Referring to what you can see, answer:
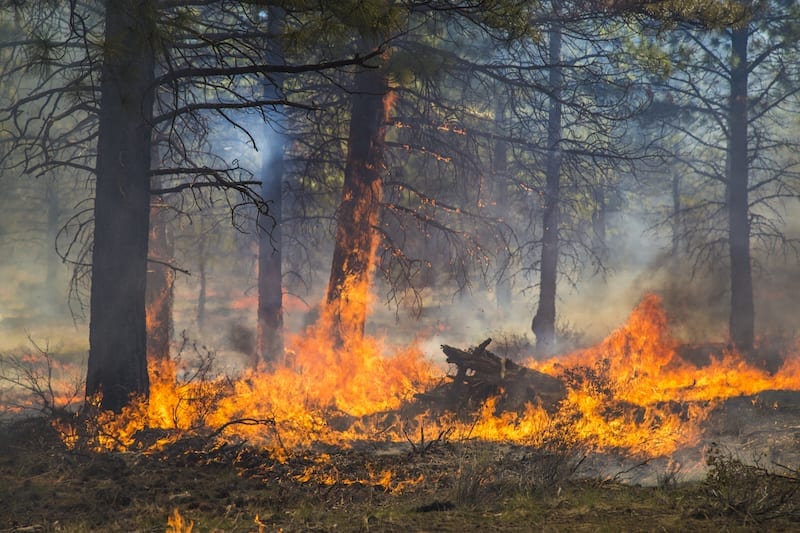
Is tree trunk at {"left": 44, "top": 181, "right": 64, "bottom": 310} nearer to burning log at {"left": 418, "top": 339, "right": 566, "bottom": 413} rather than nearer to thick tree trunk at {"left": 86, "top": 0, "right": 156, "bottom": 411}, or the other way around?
thick tree trunk at {"left": 86, "top": 0, "right": 156, "bottom": 411}

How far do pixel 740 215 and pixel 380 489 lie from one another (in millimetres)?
13773

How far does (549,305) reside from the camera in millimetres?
18000

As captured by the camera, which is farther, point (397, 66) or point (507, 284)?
point (507, 284)

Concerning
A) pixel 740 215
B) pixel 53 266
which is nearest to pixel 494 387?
pixel 740 215

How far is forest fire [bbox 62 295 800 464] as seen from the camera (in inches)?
349

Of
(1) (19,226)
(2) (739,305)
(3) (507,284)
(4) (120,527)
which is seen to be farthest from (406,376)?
(1) (19,226)

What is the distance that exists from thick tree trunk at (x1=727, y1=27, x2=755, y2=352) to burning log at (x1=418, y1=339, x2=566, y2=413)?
28.0 ft

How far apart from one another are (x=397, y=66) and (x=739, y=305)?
438 inches

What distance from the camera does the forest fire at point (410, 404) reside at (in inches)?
349

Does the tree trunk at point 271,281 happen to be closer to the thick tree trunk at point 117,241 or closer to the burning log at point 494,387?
the burning log at point 494,387

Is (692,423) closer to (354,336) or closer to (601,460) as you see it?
(601,460)

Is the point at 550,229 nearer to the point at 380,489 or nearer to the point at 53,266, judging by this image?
the point at 380,489

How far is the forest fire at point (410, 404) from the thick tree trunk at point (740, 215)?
2280mm

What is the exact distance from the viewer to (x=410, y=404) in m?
11.4
